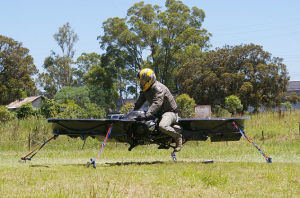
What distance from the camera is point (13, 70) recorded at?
53.8 metres

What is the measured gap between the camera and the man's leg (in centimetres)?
923

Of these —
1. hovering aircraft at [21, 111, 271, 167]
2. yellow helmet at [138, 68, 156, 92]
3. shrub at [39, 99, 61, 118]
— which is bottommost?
hovering aircraft at [21, 111, 271, 167]

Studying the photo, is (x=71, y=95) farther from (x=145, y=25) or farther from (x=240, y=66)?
(x=240, y=66)

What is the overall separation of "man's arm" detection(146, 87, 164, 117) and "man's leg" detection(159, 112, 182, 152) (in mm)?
332

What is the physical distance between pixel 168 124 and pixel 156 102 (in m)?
0.58

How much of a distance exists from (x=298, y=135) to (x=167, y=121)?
38.4 feet

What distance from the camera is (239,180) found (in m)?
6.61

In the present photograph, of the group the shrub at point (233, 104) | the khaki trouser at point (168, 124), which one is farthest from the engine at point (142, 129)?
the shrub at point (233, 104)

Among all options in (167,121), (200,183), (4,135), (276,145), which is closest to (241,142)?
(276,145)

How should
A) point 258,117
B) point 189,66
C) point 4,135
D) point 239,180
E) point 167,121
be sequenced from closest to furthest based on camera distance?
point 239,180, point 167,121, point 4,135, point 258,117, point 189,66

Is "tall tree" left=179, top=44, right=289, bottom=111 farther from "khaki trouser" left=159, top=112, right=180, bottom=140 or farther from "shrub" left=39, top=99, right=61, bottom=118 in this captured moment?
"khaki trouser" left=159, top=112, right=180, bottom=140

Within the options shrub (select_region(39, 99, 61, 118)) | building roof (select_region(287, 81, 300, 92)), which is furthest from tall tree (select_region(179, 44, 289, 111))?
building roof (select_region(287, 81, 300, 92))

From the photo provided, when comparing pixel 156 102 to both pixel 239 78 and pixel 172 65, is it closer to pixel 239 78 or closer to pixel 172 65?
pixel 239 78

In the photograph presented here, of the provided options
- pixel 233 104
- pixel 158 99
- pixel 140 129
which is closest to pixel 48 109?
pixel 233 104
